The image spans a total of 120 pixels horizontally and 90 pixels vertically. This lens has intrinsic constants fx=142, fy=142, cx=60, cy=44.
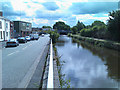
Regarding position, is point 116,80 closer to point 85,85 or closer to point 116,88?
point 116,88

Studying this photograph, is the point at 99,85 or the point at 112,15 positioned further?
the point at 112,15

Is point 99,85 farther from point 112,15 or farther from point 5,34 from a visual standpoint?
point 5,34

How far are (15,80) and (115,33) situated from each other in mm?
26893

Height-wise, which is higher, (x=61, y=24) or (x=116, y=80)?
(x=61, y=24)

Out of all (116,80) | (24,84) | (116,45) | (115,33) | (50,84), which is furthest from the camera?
(115,33)

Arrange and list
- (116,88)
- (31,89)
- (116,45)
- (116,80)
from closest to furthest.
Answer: (31,89) < (116,88) < (116,80) < (116,45)

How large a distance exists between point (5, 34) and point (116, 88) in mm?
36277

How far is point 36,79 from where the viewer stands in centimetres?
579

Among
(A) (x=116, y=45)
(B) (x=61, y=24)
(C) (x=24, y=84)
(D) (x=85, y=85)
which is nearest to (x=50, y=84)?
(C) (x=24, y=84)

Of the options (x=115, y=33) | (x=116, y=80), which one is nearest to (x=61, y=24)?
(x=115, y=33)

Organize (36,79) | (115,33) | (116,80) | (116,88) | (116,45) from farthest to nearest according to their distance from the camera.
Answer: (115,33) < (116,45) < (116,80) < (116,88) < (36,79)

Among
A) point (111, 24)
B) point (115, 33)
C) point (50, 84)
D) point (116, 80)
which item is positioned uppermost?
point (111, 24)

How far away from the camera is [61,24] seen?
143 metres

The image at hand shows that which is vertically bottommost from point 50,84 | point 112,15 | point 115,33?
point 50,84
